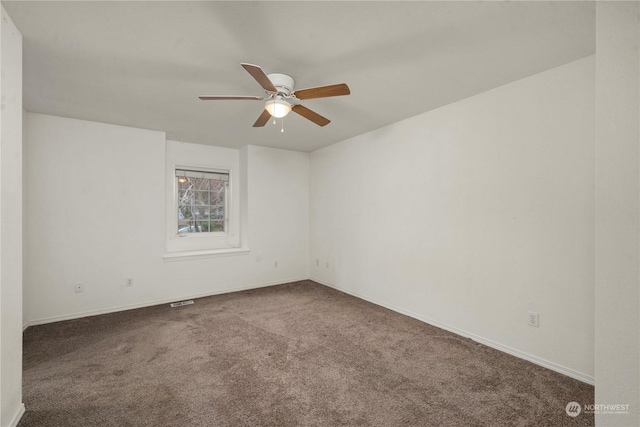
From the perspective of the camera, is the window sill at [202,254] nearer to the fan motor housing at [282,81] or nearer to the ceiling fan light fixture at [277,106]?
the ceiling fan light fixture at [277,106]

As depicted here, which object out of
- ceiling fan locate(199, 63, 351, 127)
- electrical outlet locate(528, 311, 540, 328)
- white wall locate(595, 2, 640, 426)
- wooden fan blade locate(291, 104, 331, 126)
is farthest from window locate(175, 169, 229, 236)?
white wall locate(595, 2, 640, 426)

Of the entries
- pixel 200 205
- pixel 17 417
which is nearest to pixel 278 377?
pixel 17 417

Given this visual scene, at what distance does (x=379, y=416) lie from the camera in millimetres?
1759

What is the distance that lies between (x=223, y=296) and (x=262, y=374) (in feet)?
7.65

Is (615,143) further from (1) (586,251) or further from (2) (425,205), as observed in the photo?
(2) (425,205)

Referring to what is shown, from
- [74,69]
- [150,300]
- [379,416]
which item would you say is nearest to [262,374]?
[379,416]

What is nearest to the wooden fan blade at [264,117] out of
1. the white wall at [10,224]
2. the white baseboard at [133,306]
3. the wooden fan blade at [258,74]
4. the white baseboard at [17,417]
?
the wooden fan blade at [258,74]

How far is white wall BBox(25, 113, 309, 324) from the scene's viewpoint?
10.7 ft

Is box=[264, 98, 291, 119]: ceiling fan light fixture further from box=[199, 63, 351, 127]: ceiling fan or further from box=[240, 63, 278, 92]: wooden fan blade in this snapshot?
box=[240, 63, 278, 92]: wooden fan blade

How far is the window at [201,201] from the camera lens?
457 centimetres

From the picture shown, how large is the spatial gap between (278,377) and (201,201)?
11.3 ft

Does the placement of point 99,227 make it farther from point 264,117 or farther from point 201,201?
point 264,117

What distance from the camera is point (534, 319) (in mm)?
2373

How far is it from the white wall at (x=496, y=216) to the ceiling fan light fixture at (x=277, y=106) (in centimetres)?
177
